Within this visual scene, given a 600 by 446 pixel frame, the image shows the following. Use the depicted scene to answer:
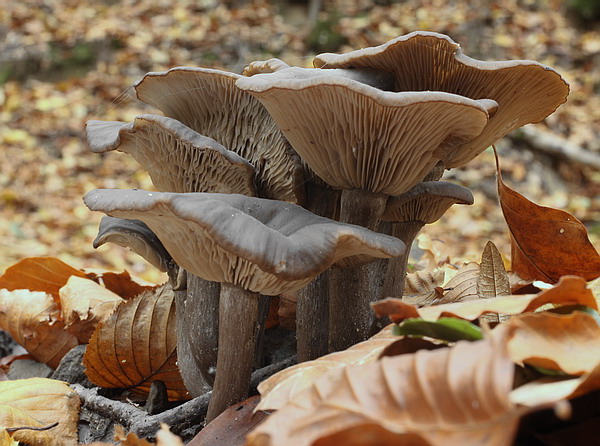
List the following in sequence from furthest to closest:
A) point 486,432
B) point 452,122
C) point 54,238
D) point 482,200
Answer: point 482,200 < point 54,238 < point 452,122 < point 486,432

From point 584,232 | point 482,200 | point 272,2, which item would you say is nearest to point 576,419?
point 584,232

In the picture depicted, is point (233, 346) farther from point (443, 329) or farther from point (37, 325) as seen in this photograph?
point (37, 325)

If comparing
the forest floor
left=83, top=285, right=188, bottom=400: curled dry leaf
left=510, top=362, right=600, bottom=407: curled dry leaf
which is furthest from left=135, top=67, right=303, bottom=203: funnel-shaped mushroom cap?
the forest floor

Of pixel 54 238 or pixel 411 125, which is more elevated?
pixel 411 125

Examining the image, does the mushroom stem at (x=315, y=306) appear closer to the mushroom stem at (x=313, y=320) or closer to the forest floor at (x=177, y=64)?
the mushroom stem at (x=313, y=320)

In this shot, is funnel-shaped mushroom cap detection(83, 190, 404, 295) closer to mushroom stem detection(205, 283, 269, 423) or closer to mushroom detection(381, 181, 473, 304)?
mushroom stem detection(205, 283, 269, 423)

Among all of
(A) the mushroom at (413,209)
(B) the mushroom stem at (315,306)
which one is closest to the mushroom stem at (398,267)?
(A) the mushroom at (413,209)

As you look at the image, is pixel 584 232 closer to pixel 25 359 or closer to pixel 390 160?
pixel 390 160
